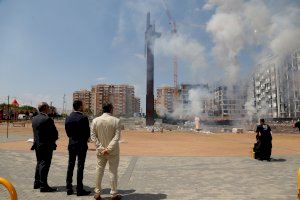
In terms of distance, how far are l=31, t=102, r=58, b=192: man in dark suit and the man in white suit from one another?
1452mm

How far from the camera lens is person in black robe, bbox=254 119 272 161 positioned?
12883mm

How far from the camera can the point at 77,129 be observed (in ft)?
Answer: 23.0

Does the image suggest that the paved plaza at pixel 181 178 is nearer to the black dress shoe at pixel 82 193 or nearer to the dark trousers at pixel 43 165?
the black dress shoe at pixel 82 193

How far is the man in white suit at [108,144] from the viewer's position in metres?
6.36

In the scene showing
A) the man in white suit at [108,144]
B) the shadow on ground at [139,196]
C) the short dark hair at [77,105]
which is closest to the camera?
the man in white suit at [108,144]

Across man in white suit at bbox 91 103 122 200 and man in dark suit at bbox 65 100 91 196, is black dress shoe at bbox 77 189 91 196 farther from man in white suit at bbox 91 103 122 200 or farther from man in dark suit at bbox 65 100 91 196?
man in white suit at bbox 91 103 122 200

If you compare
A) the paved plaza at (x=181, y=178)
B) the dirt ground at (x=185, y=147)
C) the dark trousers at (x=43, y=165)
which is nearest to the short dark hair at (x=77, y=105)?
the dark trousers at (x=43, y=165)

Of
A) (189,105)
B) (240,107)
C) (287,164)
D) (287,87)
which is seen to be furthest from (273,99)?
(287,164)

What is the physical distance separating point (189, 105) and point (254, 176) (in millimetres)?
185623

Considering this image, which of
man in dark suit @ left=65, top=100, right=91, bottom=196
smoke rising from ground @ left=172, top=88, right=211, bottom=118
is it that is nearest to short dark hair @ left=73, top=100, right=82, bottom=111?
man in dark suit @ left=65, top=100, right=91, bottom=196

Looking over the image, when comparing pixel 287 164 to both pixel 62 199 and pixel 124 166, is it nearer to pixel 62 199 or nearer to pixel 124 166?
pixel 124 166

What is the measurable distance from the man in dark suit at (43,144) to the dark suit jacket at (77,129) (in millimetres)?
708

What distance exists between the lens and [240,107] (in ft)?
519

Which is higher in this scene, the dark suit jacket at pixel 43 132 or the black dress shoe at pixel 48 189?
the dark suit jacket at pixel 43 132
